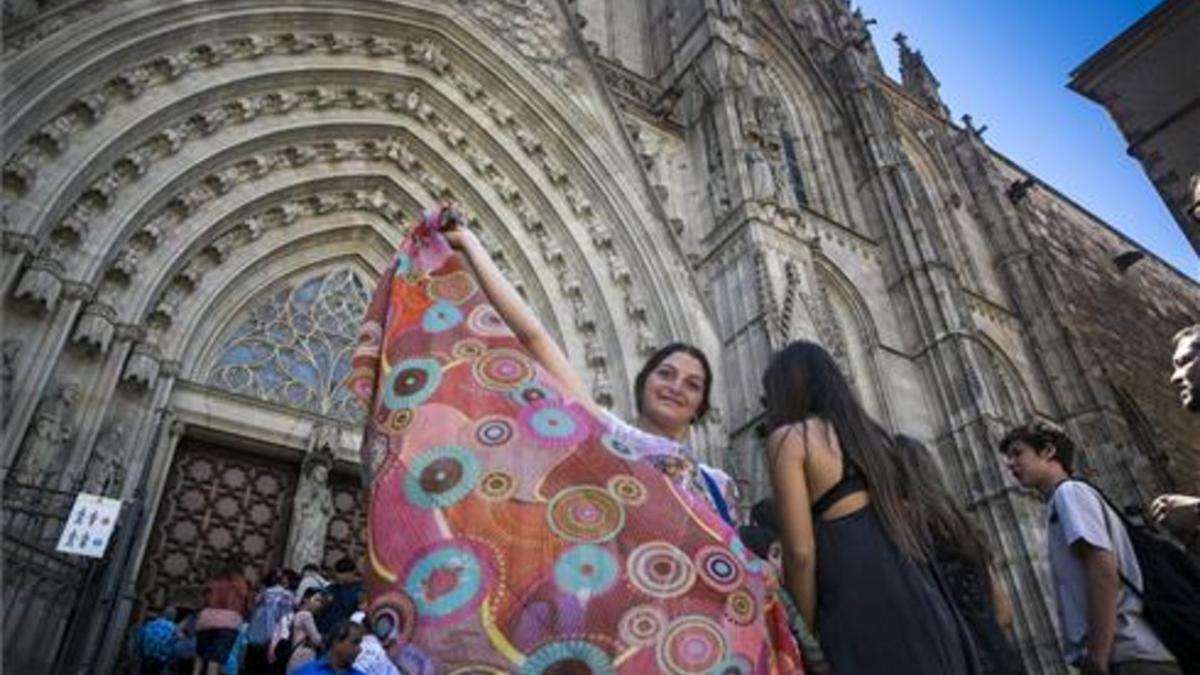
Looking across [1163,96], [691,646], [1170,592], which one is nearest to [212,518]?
[691,646]

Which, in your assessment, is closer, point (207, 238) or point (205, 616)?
point (205, 616)

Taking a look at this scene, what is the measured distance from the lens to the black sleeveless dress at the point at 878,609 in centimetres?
159

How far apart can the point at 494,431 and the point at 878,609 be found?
927mm

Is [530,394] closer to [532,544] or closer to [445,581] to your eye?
[532,544]

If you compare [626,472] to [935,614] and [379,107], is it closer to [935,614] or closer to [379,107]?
[935,614]

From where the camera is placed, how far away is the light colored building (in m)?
2.86

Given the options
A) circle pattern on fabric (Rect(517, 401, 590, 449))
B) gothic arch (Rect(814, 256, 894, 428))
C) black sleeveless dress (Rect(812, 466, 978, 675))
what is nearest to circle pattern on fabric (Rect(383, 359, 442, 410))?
circle pattern on fabric (Rect(517, 401, 590, 449))

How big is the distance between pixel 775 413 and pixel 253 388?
6.96 meters

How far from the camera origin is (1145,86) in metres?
3.03

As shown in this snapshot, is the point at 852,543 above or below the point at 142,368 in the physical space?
below

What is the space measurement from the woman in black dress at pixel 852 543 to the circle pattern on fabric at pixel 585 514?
425 millimetres

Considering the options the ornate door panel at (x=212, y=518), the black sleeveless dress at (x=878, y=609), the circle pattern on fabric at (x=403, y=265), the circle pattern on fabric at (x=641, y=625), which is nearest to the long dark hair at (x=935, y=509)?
the black sleeveless dress at (x=878, y=609)

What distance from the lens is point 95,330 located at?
6078 millimetres

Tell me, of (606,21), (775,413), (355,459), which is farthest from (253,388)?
(606,21)
